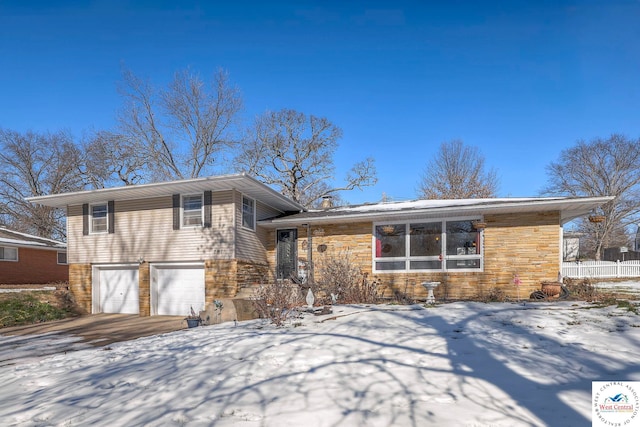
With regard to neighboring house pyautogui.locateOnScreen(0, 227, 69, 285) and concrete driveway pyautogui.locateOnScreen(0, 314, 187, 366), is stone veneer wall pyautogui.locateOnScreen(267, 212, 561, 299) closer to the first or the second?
concrete driveway pyautogui.locateOnScreen(0, 314, 187, 366)

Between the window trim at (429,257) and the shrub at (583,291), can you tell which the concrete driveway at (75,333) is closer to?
the window trim at (429,257)

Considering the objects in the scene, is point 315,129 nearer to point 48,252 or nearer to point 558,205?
point 48,252

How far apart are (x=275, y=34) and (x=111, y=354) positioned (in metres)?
13.1

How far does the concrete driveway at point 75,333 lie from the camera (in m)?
7.63

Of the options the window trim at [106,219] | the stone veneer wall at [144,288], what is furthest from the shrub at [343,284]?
the window trim at [106,219]

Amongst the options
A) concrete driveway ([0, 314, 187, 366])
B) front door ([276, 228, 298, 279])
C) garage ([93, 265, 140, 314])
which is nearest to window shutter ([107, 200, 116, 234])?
garage ([93, 265, 140, 314])

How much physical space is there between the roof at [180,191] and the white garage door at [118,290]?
2.69 meters

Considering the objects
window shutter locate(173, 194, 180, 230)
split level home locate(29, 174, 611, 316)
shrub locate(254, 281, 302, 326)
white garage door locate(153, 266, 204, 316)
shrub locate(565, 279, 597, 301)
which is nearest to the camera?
shrub locate(254, 281, 302, 326)

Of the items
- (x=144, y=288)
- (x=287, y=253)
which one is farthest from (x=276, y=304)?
(x=144, y=288)

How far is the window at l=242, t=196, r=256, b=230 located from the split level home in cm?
4

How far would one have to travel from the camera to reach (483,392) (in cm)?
363

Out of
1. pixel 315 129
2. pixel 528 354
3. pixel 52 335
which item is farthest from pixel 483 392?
pixel 315 129

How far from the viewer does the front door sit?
13562 mm

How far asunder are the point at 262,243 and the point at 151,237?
3.86 meters
